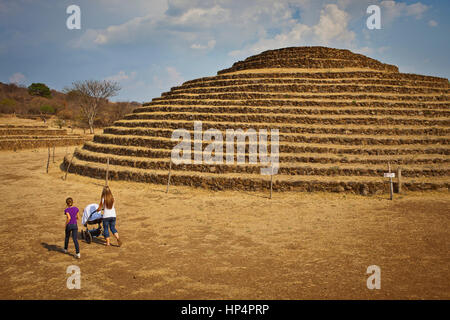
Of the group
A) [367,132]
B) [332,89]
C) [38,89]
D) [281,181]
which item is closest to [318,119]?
[367,132]

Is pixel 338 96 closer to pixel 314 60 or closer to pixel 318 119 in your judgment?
pixel 318 119

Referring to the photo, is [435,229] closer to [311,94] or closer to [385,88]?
[311,94]

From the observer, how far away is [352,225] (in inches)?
306

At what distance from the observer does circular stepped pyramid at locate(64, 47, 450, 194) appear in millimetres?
11906

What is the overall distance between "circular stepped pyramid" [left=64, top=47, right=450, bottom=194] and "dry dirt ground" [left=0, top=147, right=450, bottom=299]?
4.53 feet

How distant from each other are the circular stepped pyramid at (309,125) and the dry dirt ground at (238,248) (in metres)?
1.38

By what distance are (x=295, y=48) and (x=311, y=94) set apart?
6.85 metres

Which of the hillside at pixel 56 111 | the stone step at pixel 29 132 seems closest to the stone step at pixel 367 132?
the stone step at pixel 29 132

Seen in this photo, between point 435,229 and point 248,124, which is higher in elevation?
point 248,124

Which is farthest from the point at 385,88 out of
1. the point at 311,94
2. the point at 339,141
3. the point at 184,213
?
the point at 184,213

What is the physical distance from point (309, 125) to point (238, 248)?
10405 mm

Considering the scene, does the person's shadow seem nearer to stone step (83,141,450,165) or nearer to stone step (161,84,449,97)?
stone step (83,141,450,165)

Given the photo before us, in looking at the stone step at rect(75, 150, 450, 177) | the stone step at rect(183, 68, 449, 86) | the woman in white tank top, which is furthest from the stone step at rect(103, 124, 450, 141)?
the woman in white tank top

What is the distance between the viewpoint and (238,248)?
20.7 feet
